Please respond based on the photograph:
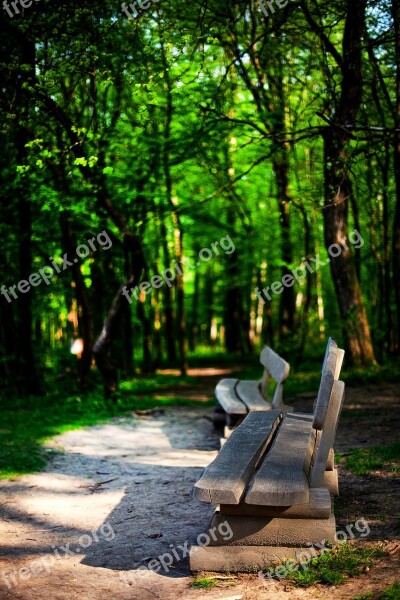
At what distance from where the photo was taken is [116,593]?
3.69m

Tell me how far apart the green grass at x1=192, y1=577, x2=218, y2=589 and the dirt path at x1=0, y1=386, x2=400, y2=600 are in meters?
0.04

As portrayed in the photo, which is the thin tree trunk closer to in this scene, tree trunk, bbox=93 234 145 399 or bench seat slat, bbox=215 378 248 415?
tree trunk, bbox=93 234 145 399

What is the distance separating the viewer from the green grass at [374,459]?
5.91 m

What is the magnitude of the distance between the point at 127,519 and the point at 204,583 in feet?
5.07

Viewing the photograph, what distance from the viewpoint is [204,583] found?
3.68 metres

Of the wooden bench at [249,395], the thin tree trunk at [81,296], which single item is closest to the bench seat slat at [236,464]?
the wooden bench at [249,395]

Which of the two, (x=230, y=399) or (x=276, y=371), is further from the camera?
(x=230, y=399)

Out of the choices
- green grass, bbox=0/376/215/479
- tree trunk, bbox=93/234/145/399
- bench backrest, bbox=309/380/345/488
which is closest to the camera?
bench backrest, bbox=309/380/345/488

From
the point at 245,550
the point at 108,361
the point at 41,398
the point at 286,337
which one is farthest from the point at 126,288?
the point at 245,550

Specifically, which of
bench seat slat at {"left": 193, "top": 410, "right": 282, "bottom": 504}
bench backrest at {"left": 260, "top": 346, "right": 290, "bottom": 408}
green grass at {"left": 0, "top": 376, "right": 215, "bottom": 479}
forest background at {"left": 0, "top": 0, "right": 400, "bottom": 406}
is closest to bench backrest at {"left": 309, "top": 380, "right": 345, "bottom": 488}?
bench seat slat at {"left": 193, "top": 410, "right": 282, "bottom": 504}

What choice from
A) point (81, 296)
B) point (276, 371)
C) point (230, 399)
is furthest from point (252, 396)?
point (81, 296)

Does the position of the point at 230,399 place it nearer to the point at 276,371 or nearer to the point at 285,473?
the point at 276,371

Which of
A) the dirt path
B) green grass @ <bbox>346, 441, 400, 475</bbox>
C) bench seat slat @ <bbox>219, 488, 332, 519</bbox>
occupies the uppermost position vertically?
bench seat slat @ <bbox>219, 488, 332, 519</bbox>

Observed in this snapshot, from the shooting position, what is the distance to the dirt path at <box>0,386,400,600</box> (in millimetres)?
3678
